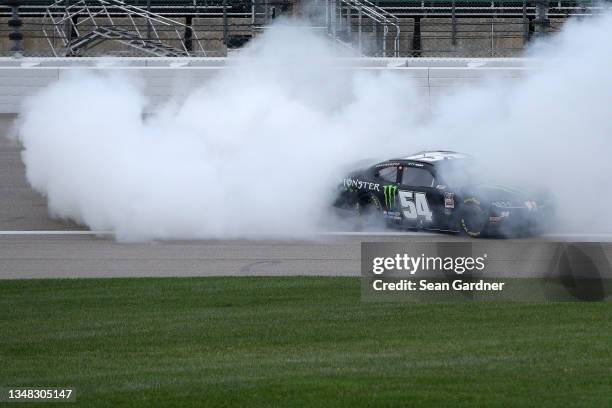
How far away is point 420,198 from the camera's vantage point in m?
16.0

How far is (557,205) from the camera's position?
1586cm

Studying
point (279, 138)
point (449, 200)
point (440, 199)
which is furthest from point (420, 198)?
point (279, 138)

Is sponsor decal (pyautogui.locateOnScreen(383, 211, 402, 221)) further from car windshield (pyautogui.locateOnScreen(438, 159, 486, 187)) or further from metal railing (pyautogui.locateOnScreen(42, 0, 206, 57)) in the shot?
metal railing (pyautogui.locateOnScreen(42, 0, 206, 57))

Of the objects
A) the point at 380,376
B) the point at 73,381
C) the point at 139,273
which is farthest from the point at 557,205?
the point at 73,381

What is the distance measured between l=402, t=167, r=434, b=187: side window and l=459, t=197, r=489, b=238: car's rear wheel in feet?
2.21

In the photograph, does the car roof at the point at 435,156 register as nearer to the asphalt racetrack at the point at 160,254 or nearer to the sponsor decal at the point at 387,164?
the sponsor decal at the point at 387,164

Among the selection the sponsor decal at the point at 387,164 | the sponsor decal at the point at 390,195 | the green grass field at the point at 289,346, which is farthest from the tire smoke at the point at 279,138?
the green grass field at the point at 289,346

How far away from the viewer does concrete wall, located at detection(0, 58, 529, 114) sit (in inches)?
932

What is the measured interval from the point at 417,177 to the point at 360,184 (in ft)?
2.99

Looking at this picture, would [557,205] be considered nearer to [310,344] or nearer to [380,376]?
[310,344]

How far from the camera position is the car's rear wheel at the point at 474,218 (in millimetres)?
15453

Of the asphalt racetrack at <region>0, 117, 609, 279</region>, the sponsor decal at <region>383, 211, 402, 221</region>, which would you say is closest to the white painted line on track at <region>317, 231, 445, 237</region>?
the asphalt racetrack at <region>0, 117, 609, 279</region>

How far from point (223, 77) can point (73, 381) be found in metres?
10.1

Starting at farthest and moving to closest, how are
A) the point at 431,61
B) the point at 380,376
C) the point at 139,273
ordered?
the point at 431,61 → the point at 139,273 → the point at 380,376
